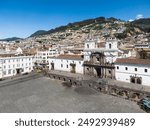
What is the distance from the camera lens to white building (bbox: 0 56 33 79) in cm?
6012

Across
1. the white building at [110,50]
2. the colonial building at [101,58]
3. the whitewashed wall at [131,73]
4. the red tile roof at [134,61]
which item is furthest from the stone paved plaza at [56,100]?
the white building at [110,50]

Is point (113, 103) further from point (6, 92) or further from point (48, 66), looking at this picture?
point (48, 66)

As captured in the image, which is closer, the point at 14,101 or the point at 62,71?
the point at 14,101

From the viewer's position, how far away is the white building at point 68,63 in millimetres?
60884

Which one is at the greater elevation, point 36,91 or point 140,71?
point 140,71

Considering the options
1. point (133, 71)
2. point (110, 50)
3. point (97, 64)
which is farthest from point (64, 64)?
point (133, 71)

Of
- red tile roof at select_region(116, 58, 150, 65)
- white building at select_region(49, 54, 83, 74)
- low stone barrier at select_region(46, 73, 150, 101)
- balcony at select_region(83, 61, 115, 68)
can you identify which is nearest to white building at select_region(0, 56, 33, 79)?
white building at select_region(49, 54, 83, 74)

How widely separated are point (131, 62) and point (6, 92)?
34.0 m

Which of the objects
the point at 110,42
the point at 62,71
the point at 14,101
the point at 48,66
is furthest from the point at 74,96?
the point at 48,66

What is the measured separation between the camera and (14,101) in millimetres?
37750

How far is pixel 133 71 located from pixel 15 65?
4222 cm

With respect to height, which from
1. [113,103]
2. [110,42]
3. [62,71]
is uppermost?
[110,42]

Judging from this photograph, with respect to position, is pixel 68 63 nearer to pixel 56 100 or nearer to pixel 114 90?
pixel 114 90

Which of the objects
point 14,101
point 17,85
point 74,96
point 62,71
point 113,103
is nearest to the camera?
point 113,103
